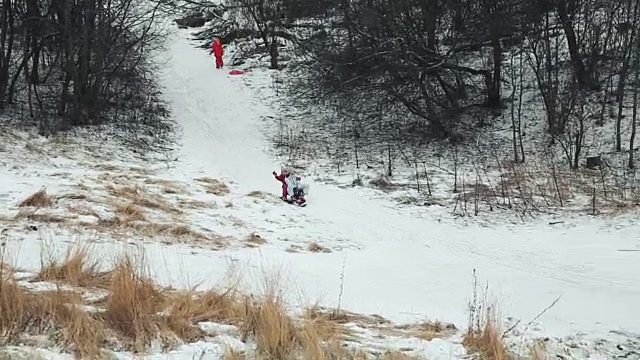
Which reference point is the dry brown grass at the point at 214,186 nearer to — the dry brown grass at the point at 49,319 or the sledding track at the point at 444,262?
the sledding track at the point at 444,262

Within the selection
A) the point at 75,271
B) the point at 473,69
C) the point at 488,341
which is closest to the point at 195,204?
the point at 75,271

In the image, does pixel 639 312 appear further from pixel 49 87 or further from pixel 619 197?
pixel 49 87

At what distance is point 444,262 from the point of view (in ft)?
26.0

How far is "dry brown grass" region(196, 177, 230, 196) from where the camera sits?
458 inches

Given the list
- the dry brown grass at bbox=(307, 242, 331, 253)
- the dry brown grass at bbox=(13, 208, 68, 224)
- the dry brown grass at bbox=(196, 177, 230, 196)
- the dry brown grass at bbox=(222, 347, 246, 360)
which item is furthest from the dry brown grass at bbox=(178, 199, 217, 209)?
the dry brown grass at bbox=(222, 347, 246, 360)

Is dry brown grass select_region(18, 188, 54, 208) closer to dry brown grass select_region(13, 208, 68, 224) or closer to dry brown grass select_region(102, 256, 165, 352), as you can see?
dry brown grass select_region(13, 208, 68, 224)

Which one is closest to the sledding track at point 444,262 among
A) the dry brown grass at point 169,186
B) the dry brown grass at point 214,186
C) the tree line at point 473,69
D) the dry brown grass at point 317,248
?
the dry brown grass at point 317,248

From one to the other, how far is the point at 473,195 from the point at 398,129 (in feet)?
21.1

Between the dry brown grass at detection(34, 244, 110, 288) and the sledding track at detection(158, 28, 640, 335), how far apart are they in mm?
1991

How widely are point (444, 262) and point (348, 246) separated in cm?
150

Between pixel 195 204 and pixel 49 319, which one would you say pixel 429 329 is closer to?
pixel 49 319

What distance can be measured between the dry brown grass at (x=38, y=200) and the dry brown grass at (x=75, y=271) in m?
2.97

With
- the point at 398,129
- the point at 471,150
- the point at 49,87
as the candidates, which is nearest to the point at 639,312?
the point at 471,150

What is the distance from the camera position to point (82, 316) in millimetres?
3533
